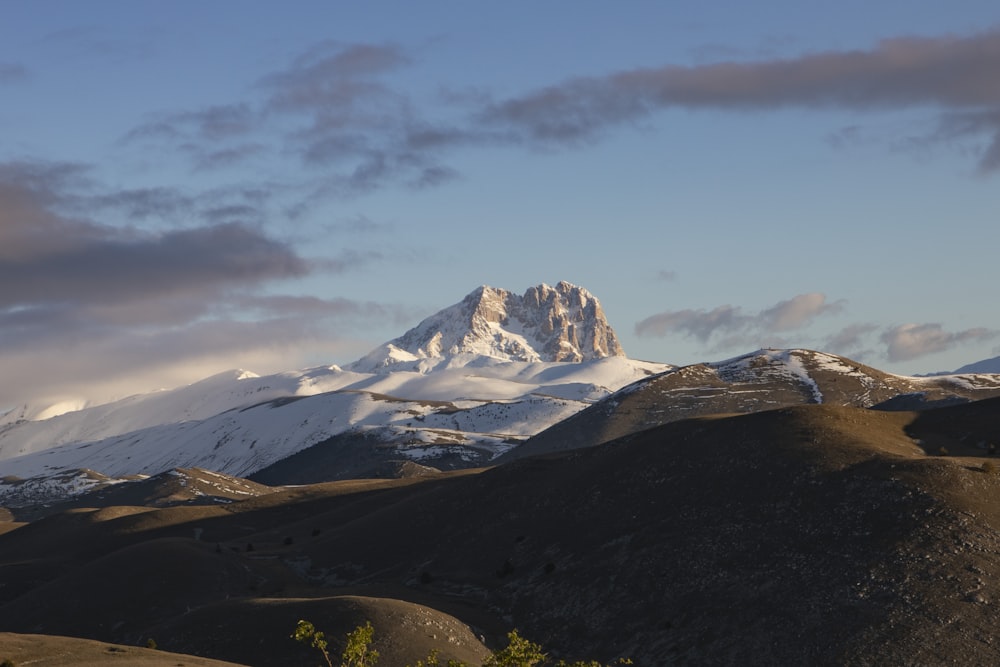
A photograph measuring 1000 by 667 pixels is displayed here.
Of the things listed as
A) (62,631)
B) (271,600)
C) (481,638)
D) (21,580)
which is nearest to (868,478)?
(481,638)

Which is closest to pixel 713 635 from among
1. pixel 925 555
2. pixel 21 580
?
pixel 925 555

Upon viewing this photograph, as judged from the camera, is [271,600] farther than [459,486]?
No

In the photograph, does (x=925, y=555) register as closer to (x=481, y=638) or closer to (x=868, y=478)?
(x=868, y=478)

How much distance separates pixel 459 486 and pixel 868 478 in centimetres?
6027

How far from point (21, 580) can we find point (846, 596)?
94.6m

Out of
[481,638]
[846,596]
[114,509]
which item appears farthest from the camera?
[114,509]

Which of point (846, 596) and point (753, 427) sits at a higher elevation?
point (753, 427)

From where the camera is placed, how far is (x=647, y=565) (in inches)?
3974

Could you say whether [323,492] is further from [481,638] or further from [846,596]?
[846,596]

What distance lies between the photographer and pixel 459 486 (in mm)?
149250

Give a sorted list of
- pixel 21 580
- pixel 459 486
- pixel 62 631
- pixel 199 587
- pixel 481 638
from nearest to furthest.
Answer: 1. pixel 481 638
2. pixel 62 631
3. pixel 199 587
4. pixel 21 580
5. pixel 459 486

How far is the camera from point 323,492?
19288 cm

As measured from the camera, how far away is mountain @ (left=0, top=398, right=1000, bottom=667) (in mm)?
83438

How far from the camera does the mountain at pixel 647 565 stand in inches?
3285
